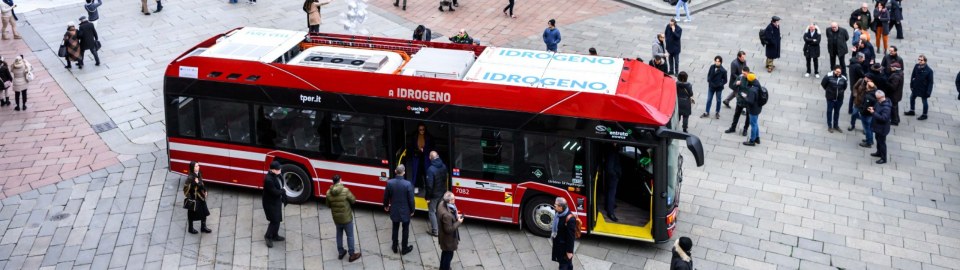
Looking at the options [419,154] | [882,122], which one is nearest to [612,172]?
[419,154]

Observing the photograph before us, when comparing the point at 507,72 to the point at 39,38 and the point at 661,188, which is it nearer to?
Result: the point at 661,188

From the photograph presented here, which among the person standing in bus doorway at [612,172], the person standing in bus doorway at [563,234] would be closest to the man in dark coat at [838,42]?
the person standing in bus doorway at [612,172]

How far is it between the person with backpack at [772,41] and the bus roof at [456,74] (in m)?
9.00

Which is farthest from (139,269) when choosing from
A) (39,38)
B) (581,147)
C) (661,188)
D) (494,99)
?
(39,38)

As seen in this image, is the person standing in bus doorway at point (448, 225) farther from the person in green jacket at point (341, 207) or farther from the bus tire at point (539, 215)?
the bus tire at point (539, 215)

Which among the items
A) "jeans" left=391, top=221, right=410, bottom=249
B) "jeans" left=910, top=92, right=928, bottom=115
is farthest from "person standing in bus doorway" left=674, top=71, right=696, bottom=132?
"jeans" left=391, top=221, right=410, bottom=249

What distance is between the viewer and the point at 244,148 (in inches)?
658

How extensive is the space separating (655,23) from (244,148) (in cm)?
1522

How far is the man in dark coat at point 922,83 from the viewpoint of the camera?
20.9m

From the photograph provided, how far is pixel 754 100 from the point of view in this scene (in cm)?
1944

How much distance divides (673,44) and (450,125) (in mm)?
10295

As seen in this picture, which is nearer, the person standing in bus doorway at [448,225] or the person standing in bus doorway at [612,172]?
the person standing in bus doorway at [448,225]

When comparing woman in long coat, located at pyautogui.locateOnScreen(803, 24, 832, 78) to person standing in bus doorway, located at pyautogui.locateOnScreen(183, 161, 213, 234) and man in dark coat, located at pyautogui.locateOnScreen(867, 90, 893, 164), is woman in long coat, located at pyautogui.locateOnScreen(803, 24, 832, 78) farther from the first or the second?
person standing in bus doorway, located at pyautogui.locateOnScreen(183, 161, 213, 234)

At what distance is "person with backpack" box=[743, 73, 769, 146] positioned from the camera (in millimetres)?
19438
